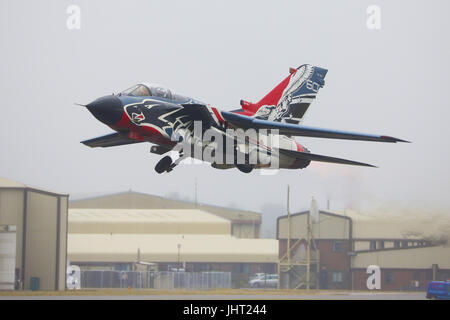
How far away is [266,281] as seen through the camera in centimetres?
8438

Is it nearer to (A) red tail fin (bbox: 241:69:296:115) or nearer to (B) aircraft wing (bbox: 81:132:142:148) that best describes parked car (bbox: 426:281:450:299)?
(A) red tail fin (bbox: 241:69:296:115)

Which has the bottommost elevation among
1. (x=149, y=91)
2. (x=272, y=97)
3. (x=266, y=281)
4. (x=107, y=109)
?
(x=266, y=281)

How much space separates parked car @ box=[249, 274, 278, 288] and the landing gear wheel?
46.5 m

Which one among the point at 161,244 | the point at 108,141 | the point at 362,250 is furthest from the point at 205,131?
the point at 161,244

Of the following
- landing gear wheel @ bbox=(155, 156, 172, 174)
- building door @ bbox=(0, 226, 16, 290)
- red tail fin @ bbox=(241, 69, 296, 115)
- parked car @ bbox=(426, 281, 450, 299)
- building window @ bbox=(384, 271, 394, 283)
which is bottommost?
parked car @ bbox=(426, 281, 450, 299)

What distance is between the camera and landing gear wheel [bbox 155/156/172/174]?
38031 mm

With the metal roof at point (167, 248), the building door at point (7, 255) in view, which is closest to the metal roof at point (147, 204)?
the metal roof at point (167, 248)

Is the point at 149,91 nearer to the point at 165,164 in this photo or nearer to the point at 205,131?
the point at 205,131

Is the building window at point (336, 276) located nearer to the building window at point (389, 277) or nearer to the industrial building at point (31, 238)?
the building window at point (389, 277)

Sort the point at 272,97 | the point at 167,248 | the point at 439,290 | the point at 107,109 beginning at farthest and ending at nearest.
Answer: the point at 167,248 → the point at 439,290 → the point at 272,97 → the point at 107,109

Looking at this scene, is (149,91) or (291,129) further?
(291,129)

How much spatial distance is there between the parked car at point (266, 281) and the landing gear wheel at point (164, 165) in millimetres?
46483

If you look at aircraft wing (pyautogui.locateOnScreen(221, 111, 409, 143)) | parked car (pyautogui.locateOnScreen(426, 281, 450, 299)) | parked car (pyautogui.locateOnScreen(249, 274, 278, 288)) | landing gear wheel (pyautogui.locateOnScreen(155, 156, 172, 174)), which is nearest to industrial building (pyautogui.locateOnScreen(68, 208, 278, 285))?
parked car (pyautogui.locateOnScreen(249, 274, 278, 288))

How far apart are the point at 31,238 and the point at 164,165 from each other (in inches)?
1102
